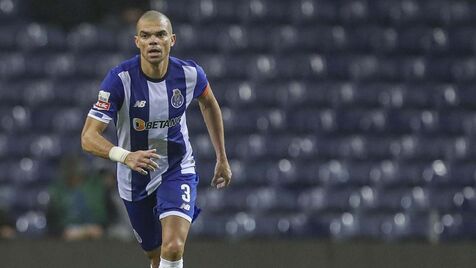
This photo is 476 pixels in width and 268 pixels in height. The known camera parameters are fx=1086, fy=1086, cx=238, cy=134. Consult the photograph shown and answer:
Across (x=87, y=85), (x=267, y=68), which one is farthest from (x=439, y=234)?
(x=87, y=85)

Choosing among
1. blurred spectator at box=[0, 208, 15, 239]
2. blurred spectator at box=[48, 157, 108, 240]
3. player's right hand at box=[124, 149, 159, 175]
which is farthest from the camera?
blurred spectator at box=[48, 157, 108, 240]

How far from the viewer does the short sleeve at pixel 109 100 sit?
6.25m

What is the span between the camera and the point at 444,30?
1259 centimetres

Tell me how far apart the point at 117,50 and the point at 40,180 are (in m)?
1.78

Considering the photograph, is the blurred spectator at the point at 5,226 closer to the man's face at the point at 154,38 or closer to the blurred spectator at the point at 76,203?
the blurred spectator at the point at 76,203

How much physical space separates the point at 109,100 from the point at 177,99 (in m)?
0.43

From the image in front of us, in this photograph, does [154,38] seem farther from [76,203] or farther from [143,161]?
[76,203]

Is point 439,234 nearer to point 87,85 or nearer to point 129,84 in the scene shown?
point 87,85

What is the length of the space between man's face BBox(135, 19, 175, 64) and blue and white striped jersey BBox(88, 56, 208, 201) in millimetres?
180

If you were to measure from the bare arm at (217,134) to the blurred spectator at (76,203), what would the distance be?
2.96 meters

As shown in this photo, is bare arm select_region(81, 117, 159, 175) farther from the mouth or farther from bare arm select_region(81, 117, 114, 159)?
the mouth

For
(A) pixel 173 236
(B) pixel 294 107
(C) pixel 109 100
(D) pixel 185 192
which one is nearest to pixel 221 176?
(D) pixel 185 192

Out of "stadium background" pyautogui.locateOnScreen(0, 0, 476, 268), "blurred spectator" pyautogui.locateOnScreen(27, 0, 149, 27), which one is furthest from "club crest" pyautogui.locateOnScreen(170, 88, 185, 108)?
"blurred spectator" pyautogui.locateOnScreen(27, 0, 149, 27)

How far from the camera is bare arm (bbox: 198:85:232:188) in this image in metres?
6.68
